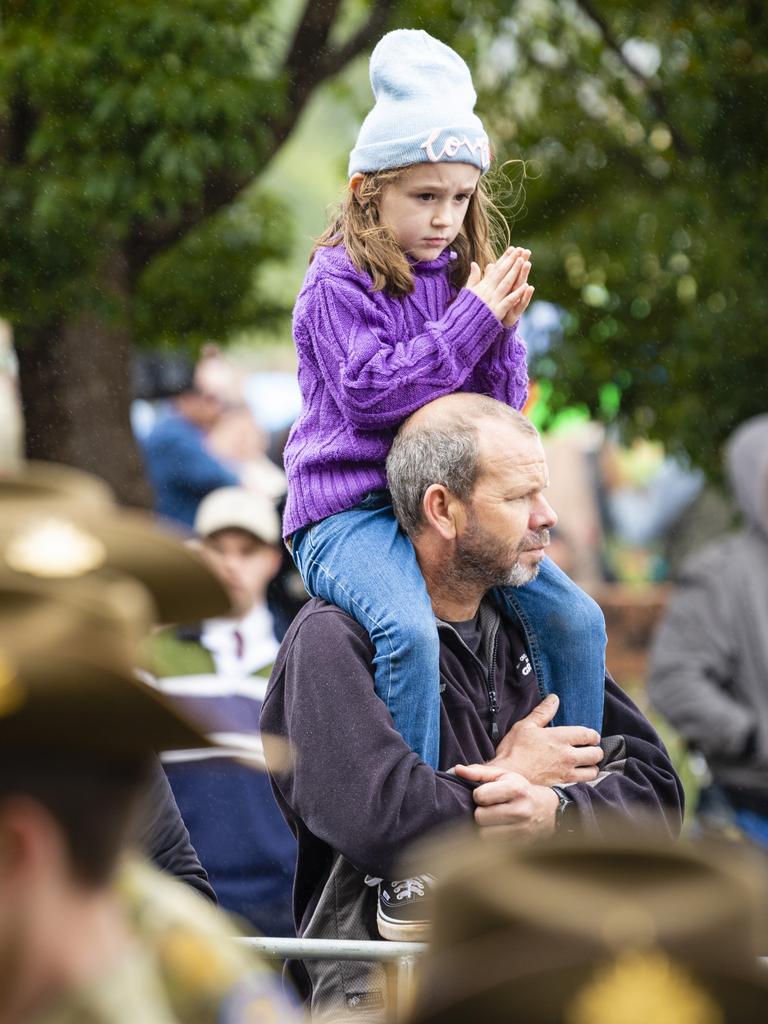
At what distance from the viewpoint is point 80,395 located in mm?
7465

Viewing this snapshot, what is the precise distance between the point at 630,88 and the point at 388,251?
15.6 ft

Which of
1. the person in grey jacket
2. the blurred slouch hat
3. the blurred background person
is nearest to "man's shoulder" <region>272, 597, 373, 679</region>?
the blurred background person

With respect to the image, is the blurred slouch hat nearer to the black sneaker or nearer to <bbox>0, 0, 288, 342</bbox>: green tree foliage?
the black sneaker

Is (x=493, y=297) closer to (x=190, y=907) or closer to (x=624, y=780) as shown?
(x=624, y=780)

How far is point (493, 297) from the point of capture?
3.28 metres

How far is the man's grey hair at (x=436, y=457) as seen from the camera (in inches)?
131

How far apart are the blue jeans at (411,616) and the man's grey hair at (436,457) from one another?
7cm

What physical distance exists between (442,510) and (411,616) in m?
0.26

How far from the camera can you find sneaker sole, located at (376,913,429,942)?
3176 millimetres

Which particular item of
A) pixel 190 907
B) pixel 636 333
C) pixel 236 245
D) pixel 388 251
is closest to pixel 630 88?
pixel 636 333

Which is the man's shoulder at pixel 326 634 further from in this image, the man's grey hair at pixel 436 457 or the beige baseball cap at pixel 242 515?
the beige baseball cap at pixel 242 515

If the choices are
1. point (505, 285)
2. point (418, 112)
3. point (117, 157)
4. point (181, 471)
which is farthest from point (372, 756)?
point (181, 471)

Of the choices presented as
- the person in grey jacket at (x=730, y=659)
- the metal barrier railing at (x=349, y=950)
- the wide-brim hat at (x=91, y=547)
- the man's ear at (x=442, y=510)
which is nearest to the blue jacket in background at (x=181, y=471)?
the person in grey jacket at (x=730, y=659)

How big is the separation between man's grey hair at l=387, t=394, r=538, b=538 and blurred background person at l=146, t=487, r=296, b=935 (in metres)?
1.12
